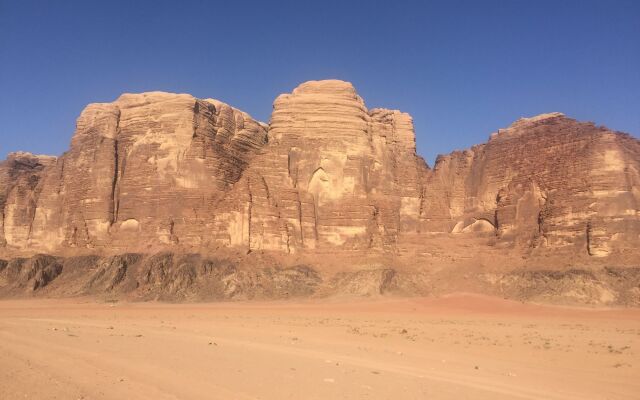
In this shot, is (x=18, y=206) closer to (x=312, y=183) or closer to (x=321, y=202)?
(x=312, y=183)

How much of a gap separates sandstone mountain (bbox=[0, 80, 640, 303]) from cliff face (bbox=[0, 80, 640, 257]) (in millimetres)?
134

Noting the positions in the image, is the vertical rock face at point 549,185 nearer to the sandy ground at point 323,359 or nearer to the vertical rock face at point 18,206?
the sandy ground at point 323,359

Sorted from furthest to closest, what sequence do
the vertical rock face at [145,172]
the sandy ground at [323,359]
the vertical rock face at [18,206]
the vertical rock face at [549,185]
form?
1. the vertical rock face at [18,206]
2. the vertical rock face at [145,172]
3. the vertical rock face at [549,185]
4. the sandy ground at [323,359]

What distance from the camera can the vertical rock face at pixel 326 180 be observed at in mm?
52344

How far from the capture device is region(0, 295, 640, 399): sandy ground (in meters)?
11.1

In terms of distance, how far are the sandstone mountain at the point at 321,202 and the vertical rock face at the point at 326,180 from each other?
0.43 feet

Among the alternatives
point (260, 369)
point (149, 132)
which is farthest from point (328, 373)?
point (149, 132)

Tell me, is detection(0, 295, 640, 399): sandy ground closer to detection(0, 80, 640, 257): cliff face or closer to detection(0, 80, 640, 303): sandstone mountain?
detection(0, 80, 640, 303): sandstone mountain

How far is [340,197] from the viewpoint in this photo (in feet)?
180

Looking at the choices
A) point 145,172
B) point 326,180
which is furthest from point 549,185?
point 145,172

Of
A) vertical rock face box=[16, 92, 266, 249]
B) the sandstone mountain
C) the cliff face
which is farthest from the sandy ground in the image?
vertical rock face box=[16, 92, 266, 249]

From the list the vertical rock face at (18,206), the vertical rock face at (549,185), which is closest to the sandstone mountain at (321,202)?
the vertical rock face at (549,185)

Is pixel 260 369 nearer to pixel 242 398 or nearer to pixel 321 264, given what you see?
pixel 242 398

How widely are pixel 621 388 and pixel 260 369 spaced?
8.52 m
